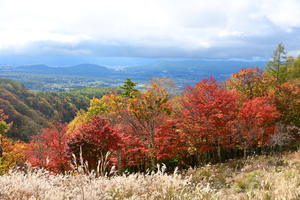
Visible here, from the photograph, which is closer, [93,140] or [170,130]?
[93,140]

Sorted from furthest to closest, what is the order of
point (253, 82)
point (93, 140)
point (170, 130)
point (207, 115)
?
point (253, 82), point (170, 130), point (207, 115), point (93, 140)

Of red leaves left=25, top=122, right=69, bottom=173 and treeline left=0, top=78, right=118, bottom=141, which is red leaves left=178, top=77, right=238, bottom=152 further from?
treeline left=0, top=78, right=118, bottom=141

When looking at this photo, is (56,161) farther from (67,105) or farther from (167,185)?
(67,105)

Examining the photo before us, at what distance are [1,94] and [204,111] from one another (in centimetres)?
11855

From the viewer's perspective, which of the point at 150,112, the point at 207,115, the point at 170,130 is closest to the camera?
the point at 150,112

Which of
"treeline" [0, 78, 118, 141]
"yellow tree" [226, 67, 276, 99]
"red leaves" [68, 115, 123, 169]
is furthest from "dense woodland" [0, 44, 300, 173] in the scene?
"treeline" [0, 78, 118, 141]

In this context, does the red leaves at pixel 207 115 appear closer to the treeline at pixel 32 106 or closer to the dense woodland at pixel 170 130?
the dense woodland at pixel 170 130

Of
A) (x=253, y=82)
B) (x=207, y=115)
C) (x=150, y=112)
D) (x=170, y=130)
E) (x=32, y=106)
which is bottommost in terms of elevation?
(x=32, y=106)

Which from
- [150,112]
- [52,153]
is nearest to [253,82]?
[150,112]

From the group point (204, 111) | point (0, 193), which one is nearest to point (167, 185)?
point (0, 193)

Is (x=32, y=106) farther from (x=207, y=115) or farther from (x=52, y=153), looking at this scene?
(x=207, y=115)

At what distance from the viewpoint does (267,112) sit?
54.2 feet

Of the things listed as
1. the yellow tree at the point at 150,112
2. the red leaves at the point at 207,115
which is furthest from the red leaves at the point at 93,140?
the red leaves at the point at 207,115

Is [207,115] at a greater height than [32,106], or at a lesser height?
greater
